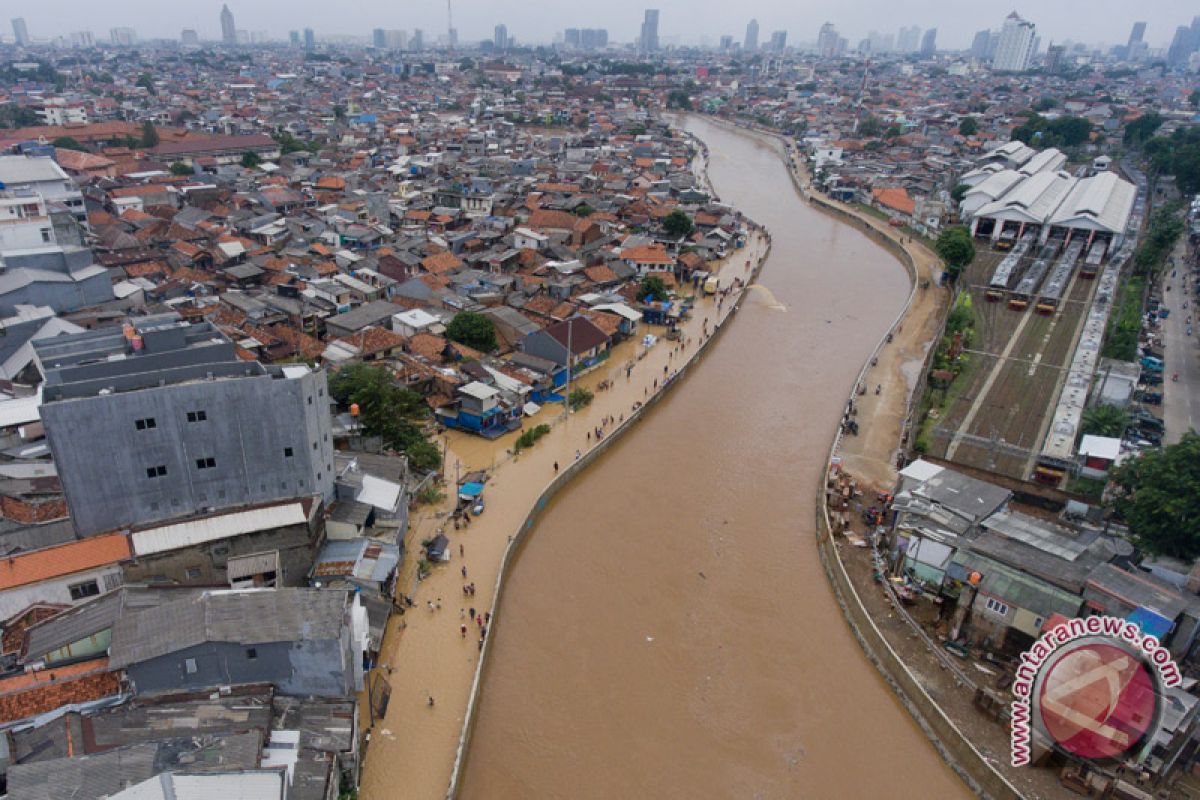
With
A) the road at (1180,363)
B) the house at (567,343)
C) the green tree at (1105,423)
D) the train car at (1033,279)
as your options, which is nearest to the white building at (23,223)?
the house at (567,343)

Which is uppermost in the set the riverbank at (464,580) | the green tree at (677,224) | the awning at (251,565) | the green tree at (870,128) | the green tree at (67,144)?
the green tree at (870,128)

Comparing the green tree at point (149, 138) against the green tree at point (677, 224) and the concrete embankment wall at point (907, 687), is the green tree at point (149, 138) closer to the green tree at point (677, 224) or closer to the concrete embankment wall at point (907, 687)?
the green tree at point (677, 224)

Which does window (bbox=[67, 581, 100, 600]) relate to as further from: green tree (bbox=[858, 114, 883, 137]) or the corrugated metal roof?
green tree (bbox=[858, 114, 883, 137])

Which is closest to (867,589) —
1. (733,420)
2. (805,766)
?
(805,766)

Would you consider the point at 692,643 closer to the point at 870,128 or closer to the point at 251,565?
the point at 251,565

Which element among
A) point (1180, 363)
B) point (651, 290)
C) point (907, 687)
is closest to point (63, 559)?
point (907, 687)

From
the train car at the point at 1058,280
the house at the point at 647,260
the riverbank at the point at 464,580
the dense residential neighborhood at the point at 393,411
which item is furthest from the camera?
the house at the point at 647,260
